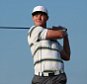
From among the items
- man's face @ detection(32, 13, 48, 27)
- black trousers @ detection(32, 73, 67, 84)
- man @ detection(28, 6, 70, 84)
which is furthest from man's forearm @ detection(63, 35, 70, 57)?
man's face @ detection(32, 13, 48, 27)

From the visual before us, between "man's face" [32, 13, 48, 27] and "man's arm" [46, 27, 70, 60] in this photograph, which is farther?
"man's face" [32, 13, 48, 27]

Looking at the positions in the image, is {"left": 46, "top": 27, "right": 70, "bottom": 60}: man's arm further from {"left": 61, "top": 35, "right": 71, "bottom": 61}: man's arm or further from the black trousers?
the black trousers

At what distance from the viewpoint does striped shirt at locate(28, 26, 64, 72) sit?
7047mm

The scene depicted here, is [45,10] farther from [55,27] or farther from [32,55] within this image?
[32,55]

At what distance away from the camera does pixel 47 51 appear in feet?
23.3

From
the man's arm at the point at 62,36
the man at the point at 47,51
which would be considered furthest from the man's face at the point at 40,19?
the man's arm at the point at 62,36

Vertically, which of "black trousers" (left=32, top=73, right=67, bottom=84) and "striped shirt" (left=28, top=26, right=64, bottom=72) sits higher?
"striped shirt" (left=28, top=26, right=64, bottom=72)

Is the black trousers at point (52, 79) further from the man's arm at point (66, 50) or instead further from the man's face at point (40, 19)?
the man's face at point (40, 19)

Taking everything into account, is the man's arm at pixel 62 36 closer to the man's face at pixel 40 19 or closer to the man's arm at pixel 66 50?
the man's arm at pixel 66 50

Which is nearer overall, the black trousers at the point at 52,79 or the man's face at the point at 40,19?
the black trousers at the point at 52,79

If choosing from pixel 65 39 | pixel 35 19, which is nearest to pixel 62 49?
pixel 65 39

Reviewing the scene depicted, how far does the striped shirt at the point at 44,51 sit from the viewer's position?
705 centimetres

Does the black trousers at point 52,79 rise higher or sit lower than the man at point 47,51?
lower

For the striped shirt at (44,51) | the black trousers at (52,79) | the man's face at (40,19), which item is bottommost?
the black trousers at (52,79)
